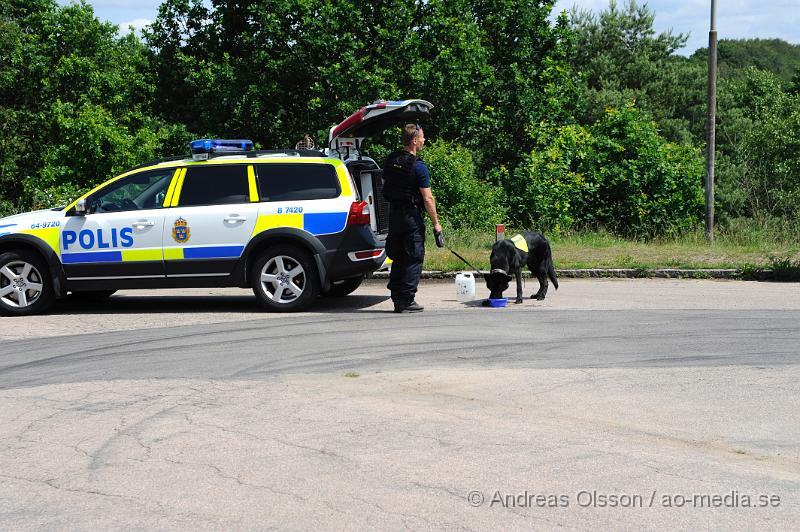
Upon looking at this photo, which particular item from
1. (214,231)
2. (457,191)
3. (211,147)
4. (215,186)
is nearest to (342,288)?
(214,231)

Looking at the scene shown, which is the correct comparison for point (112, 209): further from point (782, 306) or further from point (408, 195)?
point (782, 306)

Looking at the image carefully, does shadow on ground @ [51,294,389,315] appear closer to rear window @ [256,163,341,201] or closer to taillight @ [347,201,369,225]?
taillight @ [347,201,369,225]

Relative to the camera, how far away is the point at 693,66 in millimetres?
62781

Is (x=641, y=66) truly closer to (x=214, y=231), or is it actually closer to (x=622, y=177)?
(x=622, y=177)

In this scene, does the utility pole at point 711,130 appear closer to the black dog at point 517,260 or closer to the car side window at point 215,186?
the black dog at point 517,260

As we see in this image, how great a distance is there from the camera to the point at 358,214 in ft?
37.5

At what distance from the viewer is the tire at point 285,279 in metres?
11.5

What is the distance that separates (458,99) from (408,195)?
21.8 meters

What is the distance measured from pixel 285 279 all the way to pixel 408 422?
560 centimetres

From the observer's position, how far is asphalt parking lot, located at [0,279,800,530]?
4633 mm

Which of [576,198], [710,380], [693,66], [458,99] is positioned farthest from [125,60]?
[710,380]

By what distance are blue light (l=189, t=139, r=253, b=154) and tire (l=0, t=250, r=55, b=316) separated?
2.36 meters

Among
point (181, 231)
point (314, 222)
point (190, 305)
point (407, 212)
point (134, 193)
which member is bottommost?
point (190, 305)

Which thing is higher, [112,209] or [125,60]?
[125,60]
